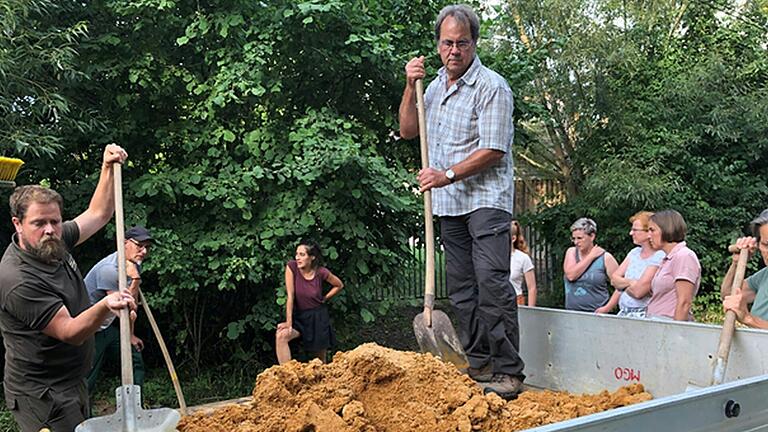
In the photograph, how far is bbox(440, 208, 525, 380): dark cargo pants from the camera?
9.82ft

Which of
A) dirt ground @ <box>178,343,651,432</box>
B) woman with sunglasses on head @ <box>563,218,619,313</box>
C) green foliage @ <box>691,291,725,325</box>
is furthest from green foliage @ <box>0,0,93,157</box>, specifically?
green foliage @ <box>691,291,725,325</box>

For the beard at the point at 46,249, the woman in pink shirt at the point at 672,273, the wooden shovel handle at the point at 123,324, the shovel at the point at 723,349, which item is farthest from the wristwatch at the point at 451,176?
the woman in pink shirt at the point at 672,273

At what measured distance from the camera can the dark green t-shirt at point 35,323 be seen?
2.85 meters

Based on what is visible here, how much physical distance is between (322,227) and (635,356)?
3.79m

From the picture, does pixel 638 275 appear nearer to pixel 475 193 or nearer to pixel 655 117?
pixel 475 193

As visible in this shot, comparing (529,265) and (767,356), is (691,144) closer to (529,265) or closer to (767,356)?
(529,265)

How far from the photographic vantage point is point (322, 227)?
6430 millimetres

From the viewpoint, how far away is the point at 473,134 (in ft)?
10.5

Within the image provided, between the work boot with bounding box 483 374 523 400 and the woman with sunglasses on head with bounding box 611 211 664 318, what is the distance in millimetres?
1858

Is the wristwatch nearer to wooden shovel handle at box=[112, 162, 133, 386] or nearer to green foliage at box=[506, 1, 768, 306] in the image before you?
wooden shovel handle at box=[112, 162, 133, 386]

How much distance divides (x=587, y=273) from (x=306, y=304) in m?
2.41

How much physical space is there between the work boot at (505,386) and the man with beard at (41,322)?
1602mm

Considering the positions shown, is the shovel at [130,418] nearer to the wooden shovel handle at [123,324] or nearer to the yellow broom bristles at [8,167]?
the wooden shovel handle at [123,324]

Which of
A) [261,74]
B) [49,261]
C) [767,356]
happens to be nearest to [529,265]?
[261,74]
